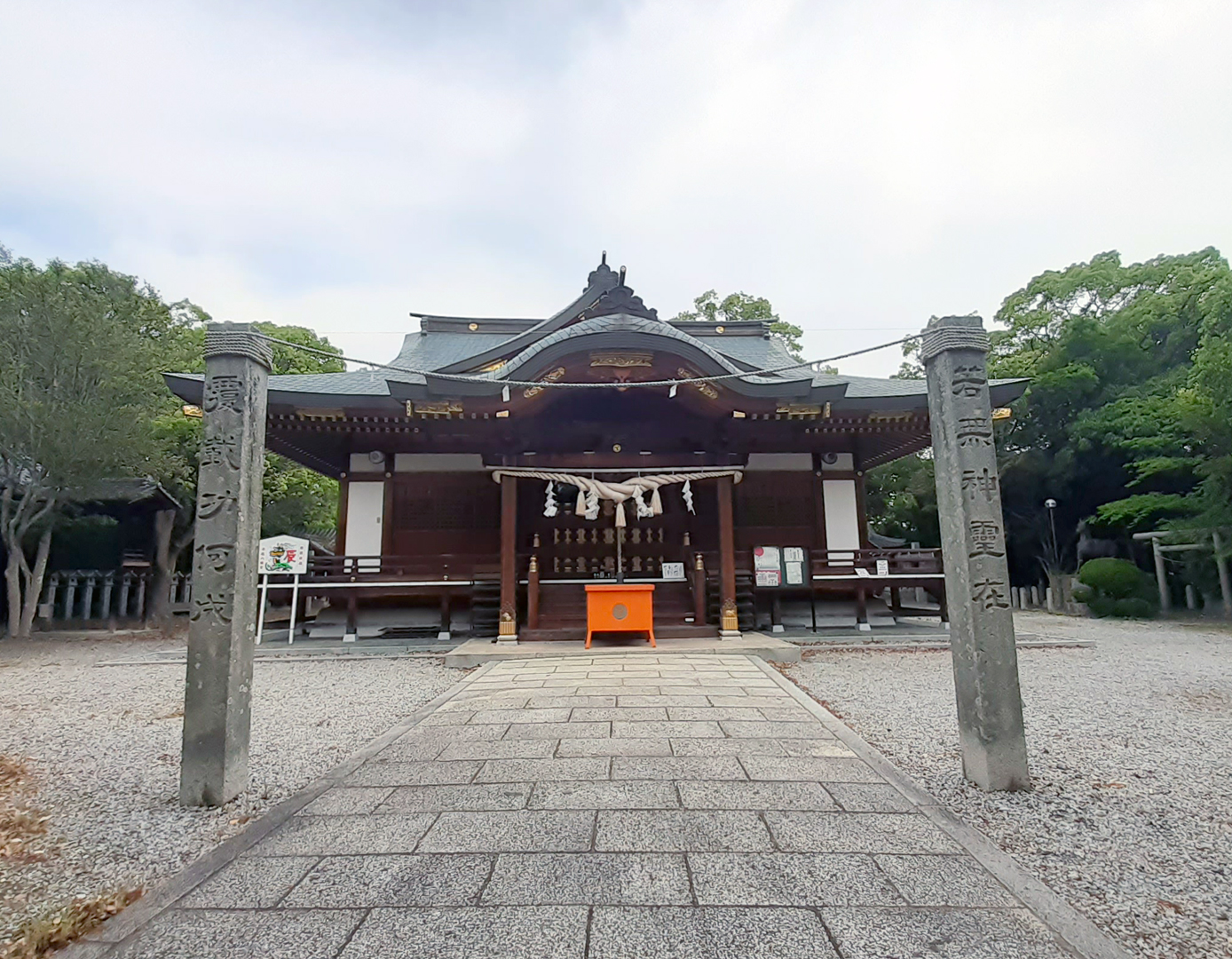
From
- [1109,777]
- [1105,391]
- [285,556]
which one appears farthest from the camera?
[1105,391]

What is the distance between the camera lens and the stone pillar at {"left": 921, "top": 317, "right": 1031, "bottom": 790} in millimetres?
3264

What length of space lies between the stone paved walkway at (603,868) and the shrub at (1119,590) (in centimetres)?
1542

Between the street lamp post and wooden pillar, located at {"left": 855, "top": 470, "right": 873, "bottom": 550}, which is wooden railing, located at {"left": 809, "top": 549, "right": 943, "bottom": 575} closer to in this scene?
wooden pillar, located at {"left": 855, "top": 470, "right": 873, "bottom": 550}

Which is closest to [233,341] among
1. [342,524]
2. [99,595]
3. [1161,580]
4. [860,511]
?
[342,524]

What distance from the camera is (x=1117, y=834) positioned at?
2.75 meters

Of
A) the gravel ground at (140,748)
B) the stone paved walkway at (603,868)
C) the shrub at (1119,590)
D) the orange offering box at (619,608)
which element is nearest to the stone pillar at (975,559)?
Result: the stone paved walkway at (603,868)

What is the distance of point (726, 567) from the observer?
9.46 metres

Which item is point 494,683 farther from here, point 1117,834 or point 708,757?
point 1117,834

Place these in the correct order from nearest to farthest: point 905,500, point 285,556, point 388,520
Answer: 1. point 285,556
2. point 388,520
3. point 905,500

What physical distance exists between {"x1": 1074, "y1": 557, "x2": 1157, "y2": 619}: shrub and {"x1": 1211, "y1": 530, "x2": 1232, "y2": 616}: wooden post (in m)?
1.55

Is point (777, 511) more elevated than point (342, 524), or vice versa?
point (777, 511)

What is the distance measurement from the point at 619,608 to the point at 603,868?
6.34m

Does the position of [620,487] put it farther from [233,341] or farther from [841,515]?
[233,341]

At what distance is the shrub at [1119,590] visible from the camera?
15.2 meters
